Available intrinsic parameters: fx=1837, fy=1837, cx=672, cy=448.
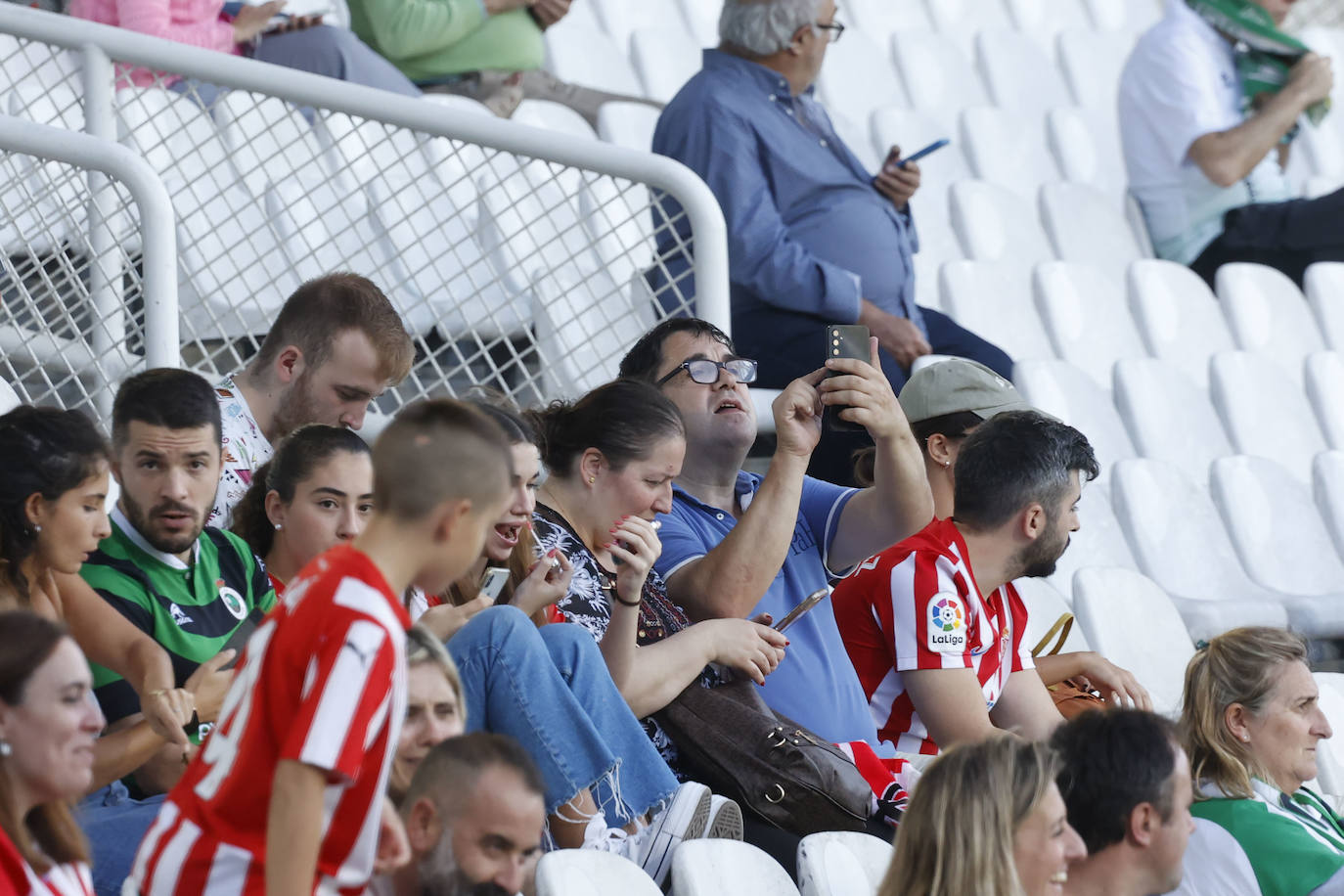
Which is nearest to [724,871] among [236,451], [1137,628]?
[236,451]

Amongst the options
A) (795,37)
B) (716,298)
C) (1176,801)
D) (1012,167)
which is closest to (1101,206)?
(1012,167)

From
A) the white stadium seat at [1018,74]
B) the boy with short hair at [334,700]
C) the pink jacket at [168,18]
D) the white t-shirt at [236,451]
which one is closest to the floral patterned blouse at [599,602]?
→ the white t-shirt at [236,451]

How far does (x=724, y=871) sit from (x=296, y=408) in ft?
3.65

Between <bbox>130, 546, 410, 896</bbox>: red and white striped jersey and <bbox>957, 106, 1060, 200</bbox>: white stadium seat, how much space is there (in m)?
4.60

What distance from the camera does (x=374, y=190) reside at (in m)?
3.75

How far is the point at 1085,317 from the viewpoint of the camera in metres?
5.21

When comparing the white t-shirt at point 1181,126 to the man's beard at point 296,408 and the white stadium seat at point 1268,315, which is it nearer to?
the white stadium seat at point 1268,315

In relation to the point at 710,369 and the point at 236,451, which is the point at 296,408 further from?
the point at 710,369

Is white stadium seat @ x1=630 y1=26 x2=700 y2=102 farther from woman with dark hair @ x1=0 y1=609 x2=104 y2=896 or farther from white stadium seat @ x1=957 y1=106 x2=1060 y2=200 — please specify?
woman with dark hair @ x1=0 y1=609 x2=104 y2=896

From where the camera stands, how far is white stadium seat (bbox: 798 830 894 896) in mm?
2432

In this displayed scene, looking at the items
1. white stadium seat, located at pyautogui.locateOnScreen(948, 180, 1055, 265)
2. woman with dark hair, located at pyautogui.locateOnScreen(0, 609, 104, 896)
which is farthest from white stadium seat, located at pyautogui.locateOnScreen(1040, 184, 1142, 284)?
woman with dark hair, located at pyautogui.locateOnScreen(0, 609, 104, 896)

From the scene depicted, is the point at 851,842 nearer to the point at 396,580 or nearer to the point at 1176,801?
the point at 1176,801

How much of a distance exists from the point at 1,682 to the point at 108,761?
19.2 inches

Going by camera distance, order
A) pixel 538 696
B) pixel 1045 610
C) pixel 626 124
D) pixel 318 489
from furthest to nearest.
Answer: pixel 626 124, pixel 1045 610, pixel 318 489, pixel 538 696
